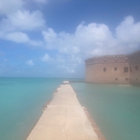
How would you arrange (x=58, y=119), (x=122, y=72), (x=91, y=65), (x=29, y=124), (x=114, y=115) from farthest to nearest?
(x=91, y=65) → (x=122, y=72) → (x=114, y=115) → (x=29, y=124) → (x=58, y=119)

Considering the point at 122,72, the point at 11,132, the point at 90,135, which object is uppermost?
the point at 122,72

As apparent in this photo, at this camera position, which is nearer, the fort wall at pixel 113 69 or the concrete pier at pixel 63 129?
the concrete pier at pixel 63 129

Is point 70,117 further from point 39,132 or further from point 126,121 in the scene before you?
point 126,121

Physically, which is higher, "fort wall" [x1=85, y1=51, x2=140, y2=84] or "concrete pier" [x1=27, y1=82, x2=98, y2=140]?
"fort wall" [x1=85, y1=51, x2=140, y2=84]

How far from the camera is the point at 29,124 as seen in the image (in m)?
5.57

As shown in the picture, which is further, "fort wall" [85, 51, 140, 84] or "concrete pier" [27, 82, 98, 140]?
"fort wall" [85, 51, 140, 84]

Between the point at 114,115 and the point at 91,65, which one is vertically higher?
the point at 91,65

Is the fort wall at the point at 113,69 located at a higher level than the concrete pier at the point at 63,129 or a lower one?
higher

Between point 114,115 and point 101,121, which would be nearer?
point 101,121

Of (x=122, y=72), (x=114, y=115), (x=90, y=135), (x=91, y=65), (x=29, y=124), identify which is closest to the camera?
(x=90, y=135)

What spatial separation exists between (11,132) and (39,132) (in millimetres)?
1653

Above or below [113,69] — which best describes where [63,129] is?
below

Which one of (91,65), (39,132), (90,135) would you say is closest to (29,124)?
(39,132)

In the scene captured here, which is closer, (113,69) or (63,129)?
(63,129)
